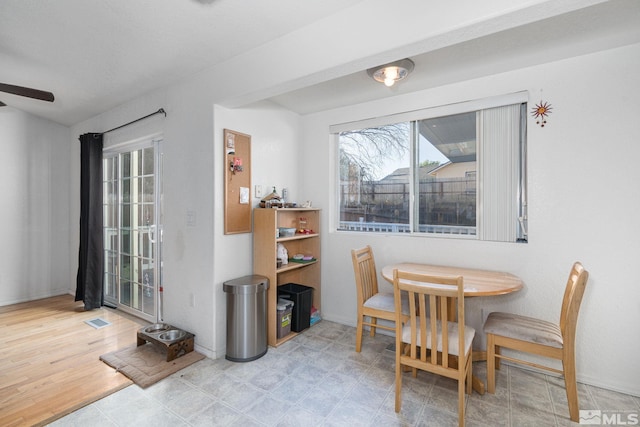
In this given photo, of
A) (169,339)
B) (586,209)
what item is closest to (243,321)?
(169,339)

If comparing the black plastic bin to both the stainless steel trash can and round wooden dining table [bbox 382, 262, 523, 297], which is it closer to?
the stainless steel trash can

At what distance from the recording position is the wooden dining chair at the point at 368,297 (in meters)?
2.54

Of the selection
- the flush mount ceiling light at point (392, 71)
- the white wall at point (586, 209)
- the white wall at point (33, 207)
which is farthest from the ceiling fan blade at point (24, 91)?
the white wall at point (586, 209)

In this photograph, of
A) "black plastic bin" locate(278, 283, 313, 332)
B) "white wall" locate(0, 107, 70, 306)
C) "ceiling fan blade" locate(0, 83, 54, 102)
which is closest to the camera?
"ceiling fan blade" locate(0, 83, 54, 102)

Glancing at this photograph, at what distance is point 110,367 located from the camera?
243 centimetres

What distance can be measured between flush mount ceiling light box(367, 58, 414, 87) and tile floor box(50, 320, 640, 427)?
2.35 meters

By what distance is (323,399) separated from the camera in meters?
2.03

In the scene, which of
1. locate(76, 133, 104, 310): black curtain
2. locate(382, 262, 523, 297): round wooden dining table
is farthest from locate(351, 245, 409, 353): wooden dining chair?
locate(76, 133, 104, 310): black curtain

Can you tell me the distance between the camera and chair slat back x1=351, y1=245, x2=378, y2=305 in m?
2.65

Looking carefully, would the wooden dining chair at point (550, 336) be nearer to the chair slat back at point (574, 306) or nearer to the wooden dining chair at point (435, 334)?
the chair slat back at point (574, 306)

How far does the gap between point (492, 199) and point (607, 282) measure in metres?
0.96

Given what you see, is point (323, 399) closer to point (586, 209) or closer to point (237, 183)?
point (237, 183)

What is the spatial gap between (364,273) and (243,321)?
3.84 feet

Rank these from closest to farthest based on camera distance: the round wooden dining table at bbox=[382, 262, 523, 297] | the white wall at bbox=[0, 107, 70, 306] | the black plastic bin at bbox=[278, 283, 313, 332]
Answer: the round wooden dining table at bbox=[382, 262, 523, 297], the black plastic bin at bbox=[278, 283, 313, 332], the white wall at bbox=[0, 107, 70, 306]
